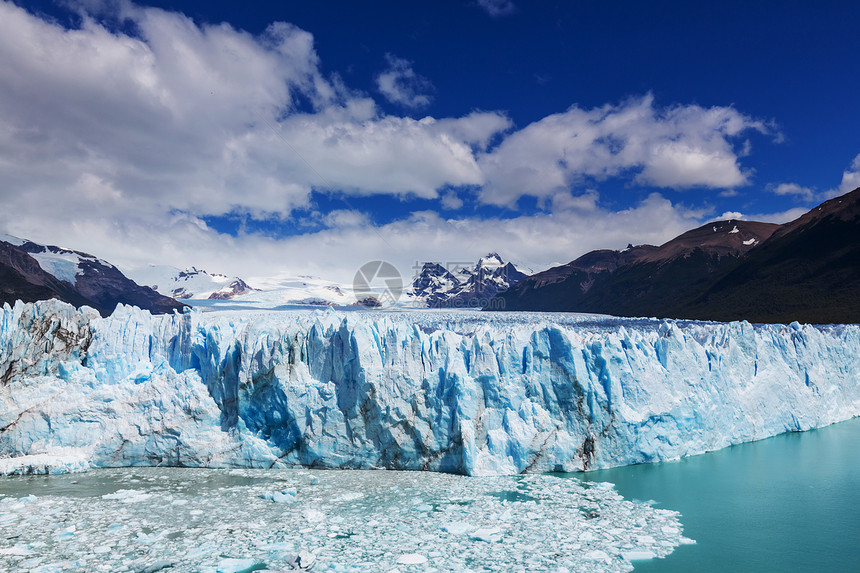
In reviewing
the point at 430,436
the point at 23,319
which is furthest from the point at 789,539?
the point at 23,319

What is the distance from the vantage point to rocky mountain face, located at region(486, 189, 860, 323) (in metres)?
51.9

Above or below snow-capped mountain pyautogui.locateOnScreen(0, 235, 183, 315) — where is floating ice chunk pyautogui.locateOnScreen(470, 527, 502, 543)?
below

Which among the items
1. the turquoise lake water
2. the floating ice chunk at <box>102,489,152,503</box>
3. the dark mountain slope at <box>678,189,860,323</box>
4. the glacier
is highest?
the dark mountain slope at <box>678,189,860,323</box>

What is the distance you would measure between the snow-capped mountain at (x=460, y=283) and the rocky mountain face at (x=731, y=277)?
13.6 meters

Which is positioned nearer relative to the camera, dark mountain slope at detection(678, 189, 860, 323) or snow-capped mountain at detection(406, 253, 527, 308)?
dark mountain slope at detection(678, 189, 860, 323)

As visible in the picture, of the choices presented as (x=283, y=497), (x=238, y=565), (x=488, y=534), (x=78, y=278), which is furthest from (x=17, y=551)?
(x=78, y=278)

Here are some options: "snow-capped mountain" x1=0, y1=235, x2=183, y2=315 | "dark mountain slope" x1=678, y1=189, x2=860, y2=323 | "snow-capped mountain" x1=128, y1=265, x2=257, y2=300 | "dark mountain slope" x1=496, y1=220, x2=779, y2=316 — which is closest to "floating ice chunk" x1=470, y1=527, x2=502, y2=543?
"dark mountain slope" x1=678, y1=189, x2=860, y2=323

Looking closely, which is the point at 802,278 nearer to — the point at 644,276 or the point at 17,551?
the point at 644,276

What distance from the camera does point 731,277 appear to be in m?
66.2

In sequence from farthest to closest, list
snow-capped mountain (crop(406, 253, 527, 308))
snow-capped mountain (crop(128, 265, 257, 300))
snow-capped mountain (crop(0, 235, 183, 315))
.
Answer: snow-capped mountain (crop(128, 265, 257, 300))
snow-capped mountain (crop(406, 253, 527, 308))
snow-capped mountain (crop(0, 235, 183, 315))

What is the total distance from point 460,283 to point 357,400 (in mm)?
124800

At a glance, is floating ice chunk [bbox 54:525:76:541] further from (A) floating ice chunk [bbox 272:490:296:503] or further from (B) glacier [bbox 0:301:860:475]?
(B) glacier [bbox 0:301:860:475]

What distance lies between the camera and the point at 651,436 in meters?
14.4

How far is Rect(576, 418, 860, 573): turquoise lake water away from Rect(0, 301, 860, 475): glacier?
99 cm
